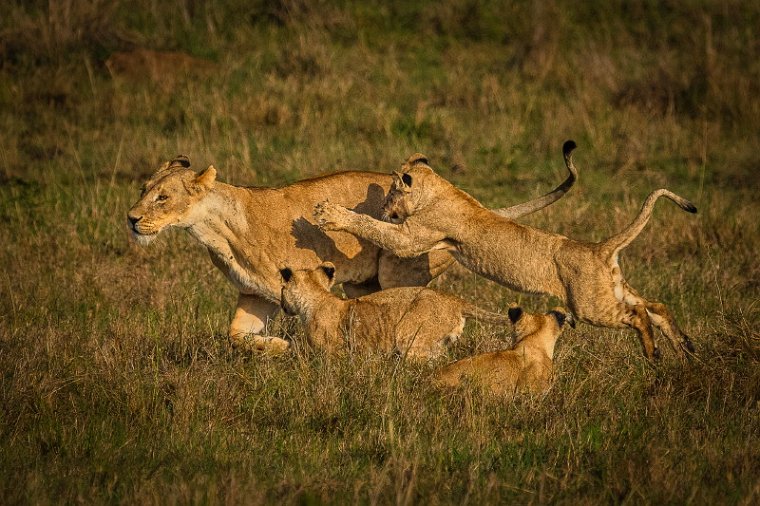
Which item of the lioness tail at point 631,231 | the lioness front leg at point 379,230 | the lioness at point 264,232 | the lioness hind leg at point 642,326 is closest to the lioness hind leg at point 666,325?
the lioness hind leg at point 642,326

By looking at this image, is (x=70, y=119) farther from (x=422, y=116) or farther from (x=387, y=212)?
(x=387, y=212)

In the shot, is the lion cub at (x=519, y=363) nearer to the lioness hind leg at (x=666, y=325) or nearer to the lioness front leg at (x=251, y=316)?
the lioness hind leg at (x=666, y=325)

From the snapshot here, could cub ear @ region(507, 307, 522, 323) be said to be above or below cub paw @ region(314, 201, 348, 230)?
below

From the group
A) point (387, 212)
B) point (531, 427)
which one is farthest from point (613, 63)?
point (531, 427)

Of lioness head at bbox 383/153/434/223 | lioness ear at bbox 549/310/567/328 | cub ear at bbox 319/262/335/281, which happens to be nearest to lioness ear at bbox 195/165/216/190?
cub ear at bbox 319/262/335/281

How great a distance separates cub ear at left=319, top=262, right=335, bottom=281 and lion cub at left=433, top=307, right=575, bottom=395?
1010 millimetres

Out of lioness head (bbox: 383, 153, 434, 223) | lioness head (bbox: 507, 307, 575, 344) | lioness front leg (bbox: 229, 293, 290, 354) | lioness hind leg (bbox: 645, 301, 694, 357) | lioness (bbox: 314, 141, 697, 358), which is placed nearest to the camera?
lioness head (bbox: 507, 307, 575, 344)

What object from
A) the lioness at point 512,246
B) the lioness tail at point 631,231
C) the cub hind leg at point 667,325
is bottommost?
the cub hind leg at point 667,325

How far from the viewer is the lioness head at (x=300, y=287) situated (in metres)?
6.72

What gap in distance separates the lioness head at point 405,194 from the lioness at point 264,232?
18 centimetres

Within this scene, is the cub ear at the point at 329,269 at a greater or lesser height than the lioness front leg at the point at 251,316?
greater

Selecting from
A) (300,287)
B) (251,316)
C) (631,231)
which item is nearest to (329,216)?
(300,287)

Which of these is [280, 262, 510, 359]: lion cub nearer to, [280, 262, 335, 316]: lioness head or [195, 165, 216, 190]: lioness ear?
[280, 262, 335, 316]: lioness head

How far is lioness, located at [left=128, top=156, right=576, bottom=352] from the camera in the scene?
6.84m
